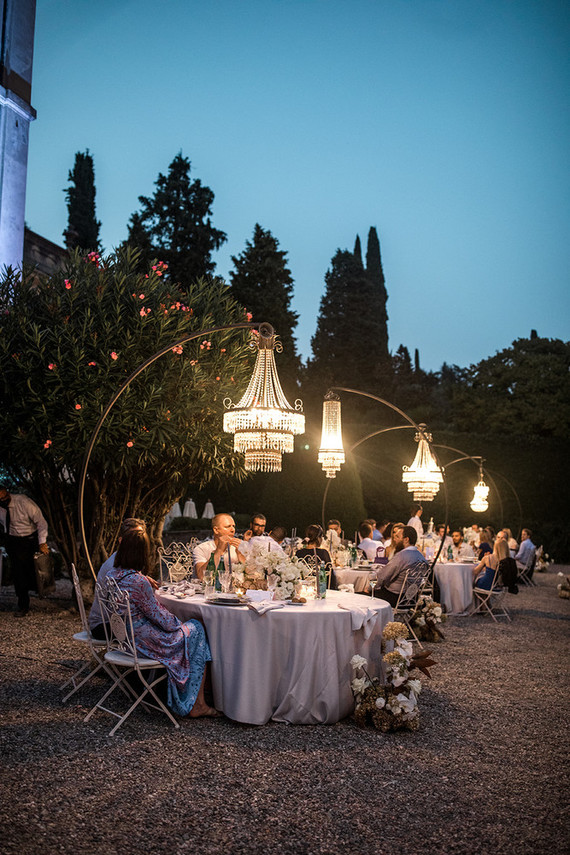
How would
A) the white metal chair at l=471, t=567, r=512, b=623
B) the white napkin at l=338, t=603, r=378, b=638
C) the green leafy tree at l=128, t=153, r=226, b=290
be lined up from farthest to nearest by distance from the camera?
the green leafy tree at l=128, t=153, r=226, b=290 < the white metal chair at l=471, t=567, r=512, b=623 < the white napkin at l=338, t=603, r=378, b=638

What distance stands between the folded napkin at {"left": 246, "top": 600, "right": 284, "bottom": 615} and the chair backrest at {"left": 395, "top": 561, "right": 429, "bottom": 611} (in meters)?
3.15

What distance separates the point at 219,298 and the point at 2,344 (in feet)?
9.84

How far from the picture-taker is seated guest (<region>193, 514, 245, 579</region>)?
21.6ft

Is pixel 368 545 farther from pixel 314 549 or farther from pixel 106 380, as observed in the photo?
pixel 106 380

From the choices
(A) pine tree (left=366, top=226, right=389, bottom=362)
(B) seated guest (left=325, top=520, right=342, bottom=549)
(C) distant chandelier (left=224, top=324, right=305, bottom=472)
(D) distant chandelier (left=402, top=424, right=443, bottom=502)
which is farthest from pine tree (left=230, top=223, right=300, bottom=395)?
(C) distant chandelier (left=224, top=324, right=305, bottom=472)

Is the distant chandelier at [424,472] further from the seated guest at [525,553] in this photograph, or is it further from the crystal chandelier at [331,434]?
the seated guest at [525,553]

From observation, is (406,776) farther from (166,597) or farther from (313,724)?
(166,597)

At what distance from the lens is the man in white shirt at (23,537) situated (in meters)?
9.30

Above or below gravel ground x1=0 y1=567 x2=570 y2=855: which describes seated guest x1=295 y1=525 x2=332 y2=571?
above

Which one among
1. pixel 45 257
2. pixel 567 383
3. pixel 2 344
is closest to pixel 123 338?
pixel 2 344

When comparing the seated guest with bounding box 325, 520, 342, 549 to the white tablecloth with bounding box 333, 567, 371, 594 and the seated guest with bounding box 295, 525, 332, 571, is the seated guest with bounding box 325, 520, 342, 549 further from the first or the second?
the seated guest with bounding box 295, 525, 332, 571

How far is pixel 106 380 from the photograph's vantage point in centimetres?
870

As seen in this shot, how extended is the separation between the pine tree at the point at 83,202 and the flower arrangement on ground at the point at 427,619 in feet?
93.6

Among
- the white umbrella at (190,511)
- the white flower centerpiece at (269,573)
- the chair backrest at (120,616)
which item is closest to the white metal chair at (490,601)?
the white flower centerpiece at (269,573)
